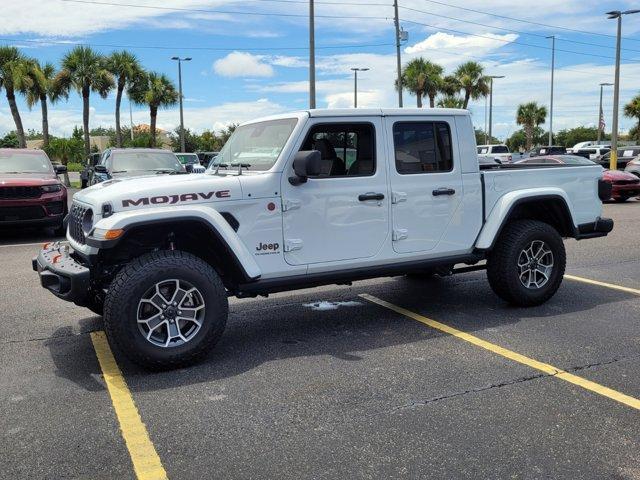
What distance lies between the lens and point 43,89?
35.9 metres

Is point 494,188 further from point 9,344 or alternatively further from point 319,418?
point 9,344

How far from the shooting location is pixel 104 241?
4.28 meters

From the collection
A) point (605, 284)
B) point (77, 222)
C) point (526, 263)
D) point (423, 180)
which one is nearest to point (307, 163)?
point (423, 180)

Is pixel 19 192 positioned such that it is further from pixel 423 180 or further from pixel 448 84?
pixel 448 84

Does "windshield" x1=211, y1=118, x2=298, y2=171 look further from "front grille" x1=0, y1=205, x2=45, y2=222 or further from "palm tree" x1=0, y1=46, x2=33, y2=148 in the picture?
"palm tree" x1=0, y1=46, x2=33, y2=148

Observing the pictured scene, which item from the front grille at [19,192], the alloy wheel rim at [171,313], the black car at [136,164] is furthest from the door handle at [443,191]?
the front grille at [19,192]

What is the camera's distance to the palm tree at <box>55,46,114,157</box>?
116 ft

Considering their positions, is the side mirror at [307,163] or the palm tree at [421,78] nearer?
the side mirror at [307,163]

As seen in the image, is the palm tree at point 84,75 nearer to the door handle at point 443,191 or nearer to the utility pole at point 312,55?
the utility pole at point 312,55

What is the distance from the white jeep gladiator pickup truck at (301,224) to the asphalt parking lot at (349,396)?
0.44m

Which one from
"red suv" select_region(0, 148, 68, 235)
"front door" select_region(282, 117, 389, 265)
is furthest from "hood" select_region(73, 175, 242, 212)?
"red suv" select_region(0, 148, 68, 235)

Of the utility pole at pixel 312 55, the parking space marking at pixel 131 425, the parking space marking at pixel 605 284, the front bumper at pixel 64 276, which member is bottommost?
the parking space marking at pixel 131 425

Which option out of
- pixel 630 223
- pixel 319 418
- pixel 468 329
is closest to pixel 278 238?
pixel 319 418

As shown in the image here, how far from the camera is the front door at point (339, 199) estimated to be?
16.1 feet
